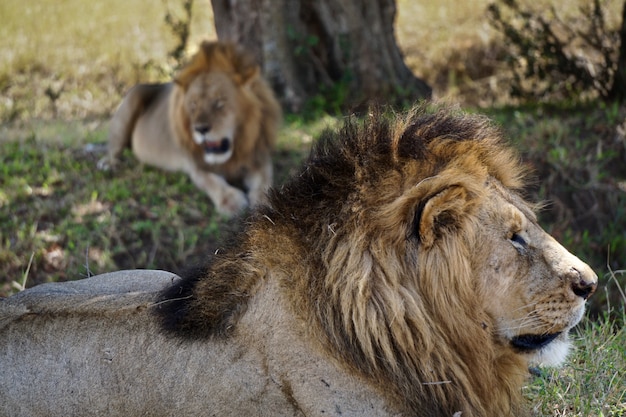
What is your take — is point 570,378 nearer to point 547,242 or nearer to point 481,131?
point 547,242

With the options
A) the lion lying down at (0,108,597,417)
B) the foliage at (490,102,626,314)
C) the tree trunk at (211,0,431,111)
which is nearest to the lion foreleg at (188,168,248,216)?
the tree trunk at (211,0,431,111)

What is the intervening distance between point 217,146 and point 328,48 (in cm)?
218

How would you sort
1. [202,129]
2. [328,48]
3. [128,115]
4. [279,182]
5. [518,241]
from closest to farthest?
[518,241] → [279,182] → [202,129] → [128,115] → [328,48]

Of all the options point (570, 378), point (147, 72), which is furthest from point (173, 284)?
point (147, 72)

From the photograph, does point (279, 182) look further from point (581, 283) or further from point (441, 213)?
point (581, 283)

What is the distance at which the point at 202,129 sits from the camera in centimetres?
696

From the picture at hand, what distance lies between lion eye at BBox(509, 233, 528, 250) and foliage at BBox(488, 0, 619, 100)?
5.52m

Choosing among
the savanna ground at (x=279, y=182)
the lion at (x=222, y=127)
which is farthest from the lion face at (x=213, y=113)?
the savanna ground at (x=279, y=182)

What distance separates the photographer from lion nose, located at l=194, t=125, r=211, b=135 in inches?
273

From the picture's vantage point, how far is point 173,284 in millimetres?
3061

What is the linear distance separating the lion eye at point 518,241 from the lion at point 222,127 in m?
4.16

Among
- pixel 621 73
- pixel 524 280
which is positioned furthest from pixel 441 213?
pixel 621 73

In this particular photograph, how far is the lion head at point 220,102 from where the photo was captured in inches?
277

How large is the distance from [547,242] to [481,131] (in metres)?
0.44
